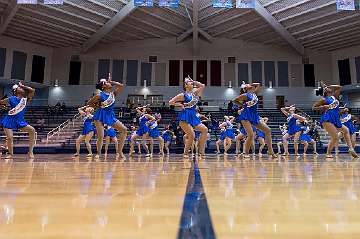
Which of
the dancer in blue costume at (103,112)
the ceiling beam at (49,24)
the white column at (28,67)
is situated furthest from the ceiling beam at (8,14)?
the dancer in blue costume at (103,112)

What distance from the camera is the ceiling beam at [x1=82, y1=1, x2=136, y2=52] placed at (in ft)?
63.9

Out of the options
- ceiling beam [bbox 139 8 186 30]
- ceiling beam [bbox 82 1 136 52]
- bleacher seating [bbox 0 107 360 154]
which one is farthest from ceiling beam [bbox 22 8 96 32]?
bleacher seating [bbox 0 107 360 154]

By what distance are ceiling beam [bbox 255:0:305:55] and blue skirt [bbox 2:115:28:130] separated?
16330 millimetres

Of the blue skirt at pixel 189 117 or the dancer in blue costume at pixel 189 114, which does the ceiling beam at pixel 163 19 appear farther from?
the blue skirt at pixel 189 117

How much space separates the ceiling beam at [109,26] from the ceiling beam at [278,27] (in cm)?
747

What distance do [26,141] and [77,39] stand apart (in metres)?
10.6

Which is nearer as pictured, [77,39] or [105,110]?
[105,110]

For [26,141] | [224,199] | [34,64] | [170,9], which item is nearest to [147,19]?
[170,9]

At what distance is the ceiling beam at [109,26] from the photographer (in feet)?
63.9

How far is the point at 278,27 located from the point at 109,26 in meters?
10.9

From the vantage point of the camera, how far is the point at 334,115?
648 cm

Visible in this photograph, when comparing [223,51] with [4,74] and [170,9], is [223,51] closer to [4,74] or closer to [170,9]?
[170,9]

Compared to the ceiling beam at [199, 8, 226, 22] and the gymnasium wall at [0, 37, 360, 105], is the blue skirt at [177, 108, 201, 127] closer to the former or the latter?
the ceiling beam at [199, 8, 226, 22]

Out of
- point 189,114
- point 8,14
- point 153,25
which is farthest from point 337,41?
point 8,14
